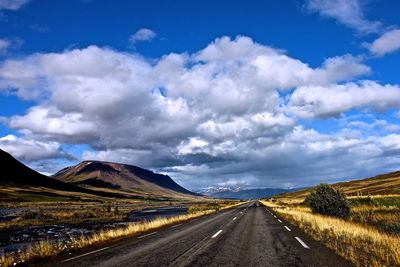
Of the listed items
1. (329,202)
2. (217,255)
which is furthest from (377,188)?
(217,255)

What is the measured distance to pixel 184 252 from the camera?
47.0 feet

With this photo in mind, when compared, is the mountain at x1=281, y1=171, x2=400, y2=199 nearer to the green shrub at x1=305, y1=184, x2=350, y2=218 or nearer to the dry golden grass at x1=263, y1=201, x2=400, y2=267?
the green shrub at x1=305, y1=184, x2=350, y2=218

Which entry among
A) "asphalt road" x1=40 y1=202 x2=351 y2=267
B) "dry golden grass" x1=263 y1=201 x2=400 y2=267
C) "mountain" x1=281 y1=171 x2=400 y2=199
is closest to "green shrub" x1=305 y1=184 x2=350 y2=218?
"dry golden grass" x1=263 y1=201 x2=400 y2=267

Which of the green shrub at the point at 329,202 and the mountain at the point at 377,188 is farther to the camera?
the mountain at the point at 377,188

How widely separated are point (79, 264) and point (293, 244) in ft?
27.9

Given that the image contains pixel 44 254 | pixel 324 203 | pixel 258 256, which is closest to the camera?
pixel 258 256

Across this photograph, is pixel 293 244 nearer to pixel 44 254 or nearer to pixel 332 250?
pixel 332 250

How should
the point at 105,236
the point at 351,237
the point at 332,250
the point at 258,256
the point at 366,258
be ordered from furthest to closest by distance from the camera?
1. the point at 105,236
2. the point at 351,237
3. the point at 332,250
4. the point at 258,256
5. the point at 366,258

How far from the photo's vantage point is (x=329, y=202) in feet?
125

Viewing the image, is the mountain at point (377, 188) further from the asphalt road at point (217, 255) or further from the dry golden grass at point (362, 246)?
the asphalt road at point (217, 255)

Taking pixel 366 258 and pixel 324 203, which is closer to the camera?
pixel 366 258

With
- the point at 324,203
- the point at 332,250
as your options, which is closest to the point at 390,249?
the point at 332,250

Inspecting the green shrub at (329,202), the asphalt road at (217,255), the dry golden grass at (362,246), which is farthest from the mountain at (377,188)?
the asphalt road at (217,255)

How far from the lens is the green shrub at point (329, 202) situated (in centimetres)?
3725
